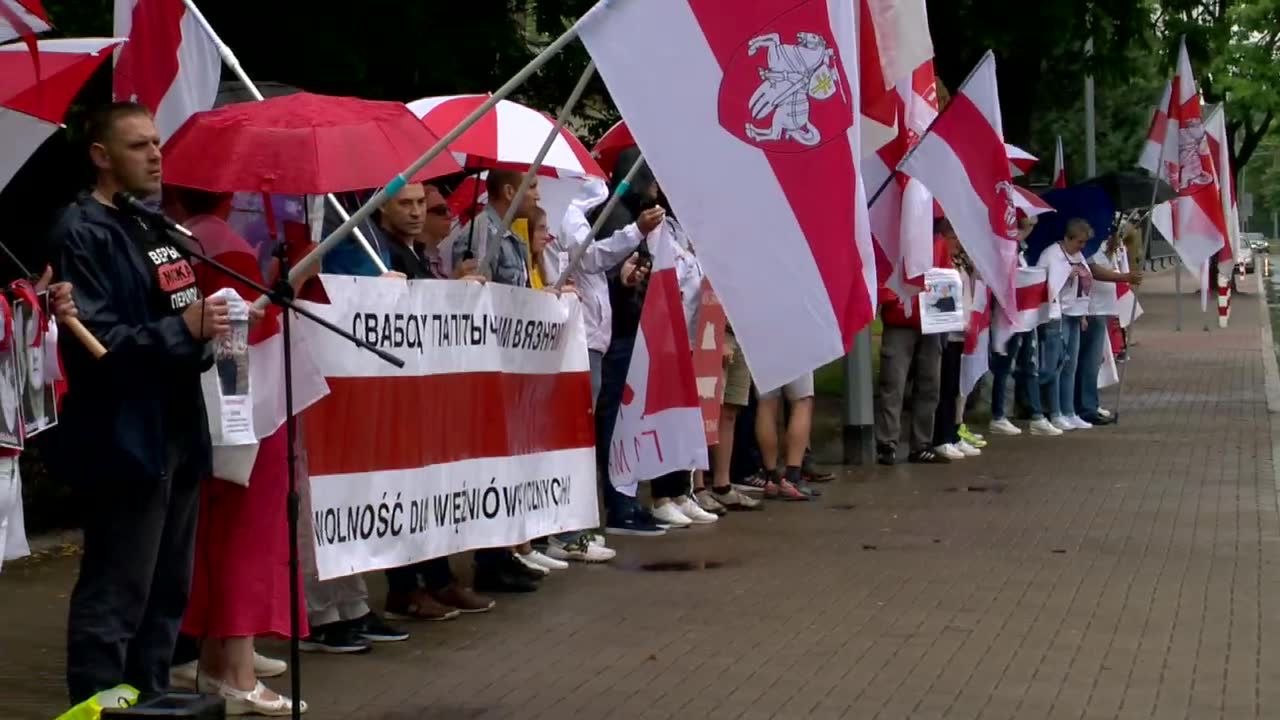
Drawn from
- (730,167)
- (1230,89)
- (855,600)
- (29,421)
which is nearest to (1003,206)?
(855,600)

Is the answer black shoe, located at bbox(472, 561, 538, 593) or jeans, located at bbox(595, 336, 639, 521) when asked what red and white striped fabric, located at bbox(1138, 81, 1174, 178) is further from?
black shoe, located at bbox(472, 561, 538, 593)

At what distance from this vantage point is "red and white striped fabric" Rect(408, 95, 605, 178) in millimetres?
9383

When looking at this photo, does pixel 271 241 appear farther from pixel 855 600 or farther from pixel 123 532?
pixel 855 600

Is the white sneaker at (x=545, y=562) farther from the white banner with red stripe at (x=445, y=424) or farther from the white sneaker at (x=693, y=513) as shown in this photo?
the white sneaker at (x=693, y=513)

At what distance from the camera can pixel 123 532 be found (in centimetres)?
629

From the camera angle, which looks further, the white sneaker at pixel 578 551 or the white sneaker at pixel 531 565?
the white sneaker at pixel 578 551

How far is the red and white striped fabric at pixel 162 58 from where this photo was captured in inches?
321

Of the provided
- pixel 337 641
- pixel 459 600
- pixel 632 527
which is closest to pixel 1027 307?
pixel 632 527

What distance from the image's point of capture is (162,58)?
8.20 m

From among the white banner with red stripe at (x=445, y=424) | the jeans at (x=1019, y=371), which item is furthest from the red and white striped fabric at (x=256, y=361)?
the jeans at (x=1019, y=371)

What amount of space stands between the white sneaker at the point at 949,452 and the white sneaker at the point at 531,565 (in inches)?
257

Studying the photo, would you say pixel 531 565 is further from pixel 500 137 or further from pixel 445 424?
pixel 500 137

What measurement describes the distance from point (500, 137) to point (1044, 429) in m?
10.1

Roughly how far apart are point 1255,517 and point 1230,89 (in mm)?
49784
